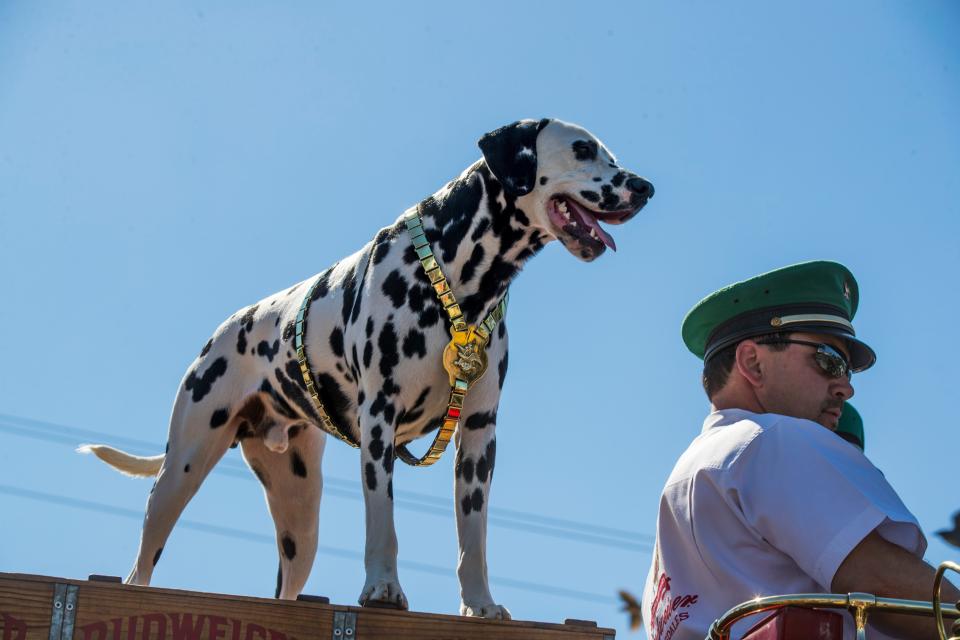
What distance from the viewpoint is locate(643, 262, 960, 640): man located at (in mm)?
3334

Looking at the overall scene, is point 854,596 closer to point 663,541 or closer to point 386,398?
point 663,541

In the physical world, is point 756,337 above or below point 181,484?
below

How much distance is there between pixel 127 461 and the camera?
27.7 feet

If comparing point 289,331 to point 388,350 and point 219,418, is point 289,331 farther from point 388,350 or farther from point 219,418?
point 388,350

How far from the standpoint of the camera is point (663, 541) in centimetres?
386

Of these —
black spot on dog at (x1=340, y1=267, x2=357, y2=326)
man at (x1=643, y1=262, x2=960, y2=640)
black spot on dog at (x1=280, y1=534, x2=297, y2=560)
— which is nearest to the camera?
man at (x1=643, y1=262, x2=960, y2=640)

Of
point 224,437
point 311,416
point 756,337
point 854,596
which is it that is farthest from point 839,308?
point 224,437

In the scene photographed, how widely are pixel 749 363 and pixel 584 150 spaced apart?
2.72m

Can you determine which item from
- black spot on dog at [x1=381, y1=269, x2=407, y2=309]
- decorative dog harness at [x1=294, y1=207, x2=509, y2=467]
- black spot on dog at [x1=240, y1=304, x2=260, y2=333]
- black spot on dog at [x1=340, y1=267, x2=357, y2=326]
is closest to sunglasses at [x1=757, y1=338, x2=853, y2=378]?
decorative dog harness at [x1=294, y1=207, x2=509, y2=467]

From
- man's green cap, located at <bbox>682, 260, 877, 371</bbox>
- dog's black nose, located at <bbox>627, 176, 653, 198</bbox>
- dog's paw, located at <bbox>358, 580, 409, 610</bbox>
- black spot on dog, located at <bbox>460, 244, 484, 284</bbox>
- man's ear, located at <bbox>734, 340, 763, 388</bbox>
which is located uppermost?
dog's black nose, located at <bbox>627, 176, 653, 198</bbox>

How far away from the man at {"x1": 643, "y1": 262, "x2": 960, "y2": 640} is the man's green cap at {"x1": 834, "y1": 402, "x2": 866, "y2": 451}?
→ 970 mm

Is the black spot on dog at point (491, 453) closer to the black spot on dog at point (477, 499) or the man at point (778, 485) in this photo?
the black spot on dog at point (477, 499)

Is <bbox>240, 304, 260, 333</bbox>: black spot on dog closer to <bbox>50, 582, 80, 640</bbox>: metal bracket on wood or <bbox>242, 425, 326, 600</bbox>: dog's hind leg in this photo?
<bbox>242, 425, 326, 600</bbox>: dog's hind leg

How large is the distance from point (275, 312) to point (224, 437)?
0.82 metres
